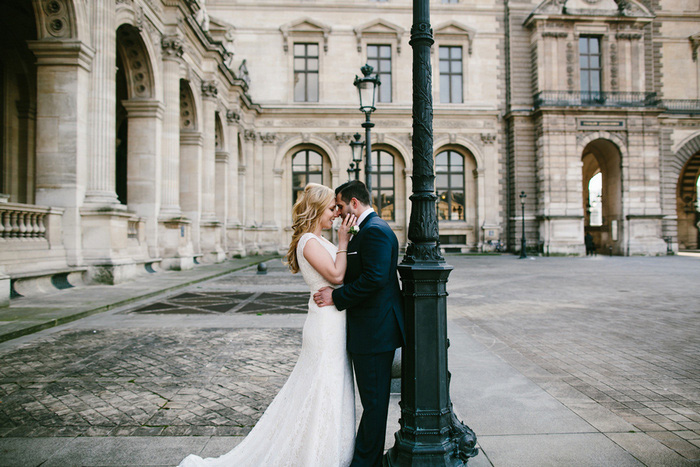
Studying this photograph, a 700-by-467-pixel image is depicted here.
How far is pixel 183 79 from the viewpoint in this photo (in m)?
19.5

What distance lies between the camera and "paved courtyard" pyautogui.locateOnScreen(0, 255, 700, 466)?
11.5ft

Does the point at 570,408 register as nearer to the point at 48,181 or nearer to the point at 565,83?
the point at 48,181

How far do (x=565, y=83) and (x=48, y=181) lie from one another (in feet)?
102

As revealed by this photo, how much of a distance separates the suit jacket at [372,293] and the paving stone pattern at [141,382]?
5.15 ft

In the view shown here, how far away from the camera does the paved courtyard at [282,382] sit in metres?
3.49

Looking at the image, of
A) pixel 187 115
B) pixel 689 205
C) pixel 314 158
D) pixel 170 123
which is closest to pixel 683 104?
pixel 689 205

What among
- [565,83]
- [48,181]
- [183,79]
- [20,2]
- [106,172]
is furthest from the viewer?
[565,83]

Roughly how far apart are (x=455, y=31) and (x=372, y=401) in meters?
34.7

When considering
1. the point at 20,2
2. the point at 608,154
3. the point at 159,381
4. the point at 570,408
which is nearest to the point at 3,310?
the point at 159,381

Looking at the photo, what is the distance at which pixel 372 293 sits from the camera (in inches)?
114

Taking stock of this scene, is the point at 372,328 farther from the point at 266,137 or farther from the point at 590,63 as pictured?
the point at 590,63

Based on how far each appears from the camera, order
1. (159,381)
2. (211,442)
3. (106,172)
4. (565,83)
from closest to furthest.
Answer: (211,442), (159,381), (106,172), (565,83)

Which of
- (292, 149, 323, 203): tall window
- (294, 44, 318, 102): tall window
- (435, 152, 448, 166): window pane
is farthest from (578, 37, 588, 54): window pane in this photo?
(292, 149, 323, 203): tall window

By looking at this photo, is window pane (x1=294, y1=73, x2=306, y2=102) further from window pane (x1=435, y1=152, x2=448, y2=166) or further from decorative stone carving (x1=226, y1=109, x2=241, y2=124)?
window pane (x1=435, y1=152, x2=448, y2=166)
